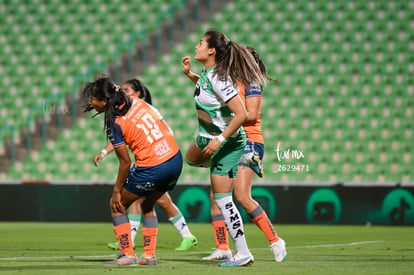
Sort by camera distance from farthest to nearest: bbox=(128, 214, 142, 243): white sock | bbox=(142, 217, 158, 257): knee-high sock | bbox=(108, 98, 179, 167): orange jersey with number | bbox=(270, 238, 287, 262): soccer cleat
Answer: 1. bbox=(128, 214, 142, 243): white sock
2. bbox=(270, 238, 287, 262): soccer cleat
3. bbox=(142, 217, 158, 257): knee-high sock
4. bbox=(108, 98, 179, 167): orange jersey with number

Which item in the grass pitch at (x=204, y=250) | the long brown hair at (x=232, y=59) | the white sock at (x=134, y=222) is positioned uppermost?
the long brown hair at (x=232, y=59)

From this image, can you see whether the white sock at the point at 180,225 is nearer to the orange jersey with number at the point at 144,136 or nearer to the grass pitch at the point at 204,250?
the grass pitch at the point at 204,250

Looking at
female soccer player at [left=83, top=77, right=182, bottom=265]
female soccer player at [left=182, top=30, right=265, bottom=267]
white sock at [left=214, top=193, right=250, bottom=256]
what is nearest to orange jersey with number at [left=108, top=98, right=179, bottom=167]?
female soccer player at [left=83, top=77, right=182, bottom=265]

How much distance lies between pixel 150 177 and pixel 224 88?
101 cm

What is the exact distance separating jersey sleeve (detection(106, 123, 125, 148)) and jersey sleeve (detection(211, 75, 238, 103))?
2.93 feet

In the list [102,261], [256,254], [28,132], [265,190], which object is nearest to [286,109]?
[265,190]

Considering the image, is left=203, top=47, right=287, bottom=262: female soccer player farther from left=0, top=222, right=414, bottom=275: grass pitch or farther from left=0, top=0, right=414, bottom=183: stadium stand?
left=0, top=0, right=414, bottom=183: stadium stand

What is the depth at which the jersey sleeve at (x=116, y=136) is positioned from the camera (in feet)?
23.3

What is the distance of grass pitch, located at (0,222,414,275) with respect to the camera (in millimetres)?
6934

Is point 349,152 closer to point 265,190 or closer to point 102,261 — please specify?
point 265,190

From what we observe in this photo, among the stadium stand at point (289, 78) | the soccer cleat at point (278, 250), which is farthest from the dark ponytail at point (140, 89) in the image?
the stadium stand at point (289, 78)

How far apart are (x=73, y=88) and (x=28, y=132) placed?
1.45m

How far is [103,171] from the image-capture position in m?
18.3

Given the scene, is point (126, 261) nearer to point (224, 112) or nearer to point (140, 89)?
point (224, 112)
